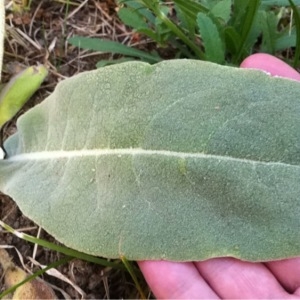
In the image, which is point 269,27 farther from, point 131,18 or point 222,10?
point 131,18

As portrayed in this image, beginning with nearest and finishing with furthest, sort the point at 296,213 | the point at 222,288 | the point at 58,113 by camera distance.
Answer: the point at 296,213, the point at 222,288, the point at 58,113

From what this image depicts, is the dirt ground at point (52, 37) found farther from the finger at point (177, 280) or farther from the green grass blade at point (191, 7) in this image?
the finger at point (177, 280)

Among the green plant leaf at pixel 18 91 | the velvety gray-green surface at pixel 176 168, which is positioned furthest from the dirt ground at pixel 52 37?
the velvety gray-green surface at pixel 176 168

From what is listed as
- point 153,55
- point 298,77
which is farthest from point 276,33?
point 153,55

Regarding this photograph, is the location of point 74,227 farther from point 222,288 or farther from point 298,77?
point 298,77

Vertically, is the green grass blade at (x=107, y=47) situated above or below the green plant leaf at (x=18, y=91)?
above

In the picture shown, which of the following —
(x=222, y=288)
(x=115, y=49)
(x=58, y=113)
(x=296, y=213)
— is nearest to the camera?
(x=296, y=213)

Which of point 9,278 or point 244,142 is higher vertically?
point 244,142

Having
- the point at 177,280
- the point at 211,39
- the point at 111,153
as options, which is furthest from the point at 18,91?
the point at 177,280
